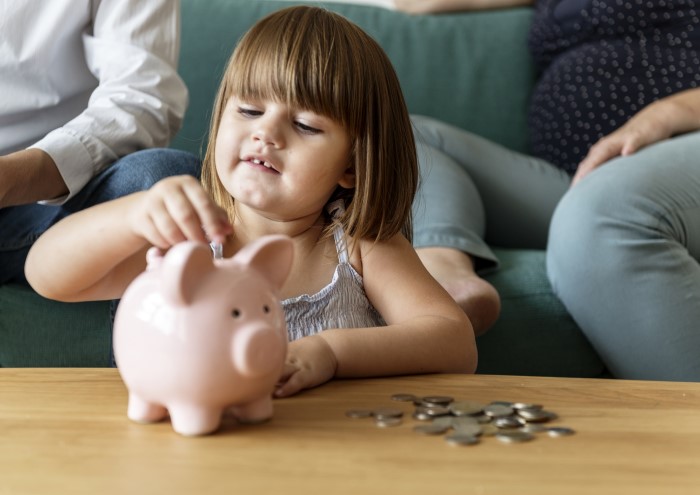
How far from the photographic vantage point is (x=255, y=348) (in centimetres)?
63

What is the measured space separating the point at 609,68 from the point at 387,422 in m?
1.44

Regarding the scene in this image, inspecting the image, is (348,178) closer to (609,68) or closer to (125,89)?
(125,89)

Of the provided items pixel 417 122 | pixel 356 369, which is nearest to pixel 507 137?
pixel 417 122

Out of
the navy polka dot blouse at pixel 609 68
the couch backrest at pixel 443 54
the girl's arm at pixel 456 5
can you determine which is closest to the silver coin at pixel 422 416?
the navy polka dot blouse at pixel 609 68

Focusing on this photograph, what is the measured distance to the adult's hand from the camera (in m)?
1.15

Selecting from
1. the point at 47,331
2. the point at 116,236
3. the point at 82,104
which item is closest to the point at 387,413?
the point at 116,236

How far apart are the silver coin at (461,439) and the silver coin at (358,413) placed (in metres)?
0.08

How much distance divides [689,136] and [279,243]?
109 centimetres

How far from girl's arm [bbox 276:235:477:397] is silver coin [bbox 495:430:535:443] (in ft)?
0.61

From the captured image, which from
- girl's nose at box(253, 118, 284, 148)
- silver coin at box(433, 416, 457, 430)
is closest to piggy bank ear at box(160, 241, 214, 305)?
silver coin at box(433, 416, 457, 430)

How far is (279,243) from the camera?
2.26 ft

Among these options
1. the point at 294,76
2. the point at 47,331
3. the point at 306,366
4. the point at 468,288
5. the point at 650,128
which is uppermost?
the point at 294,76

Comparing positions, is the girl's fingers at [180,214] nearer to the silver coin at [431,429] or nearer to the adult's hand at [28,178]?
the silver coin at [431,429]

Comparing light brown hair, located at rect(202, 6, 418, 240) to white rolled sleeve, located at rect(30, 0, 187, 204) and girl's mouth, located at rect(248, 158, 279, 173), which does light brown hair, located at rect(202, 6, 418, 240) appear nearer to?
girl's mouth, located at rect(248, 158, 279, 173)
